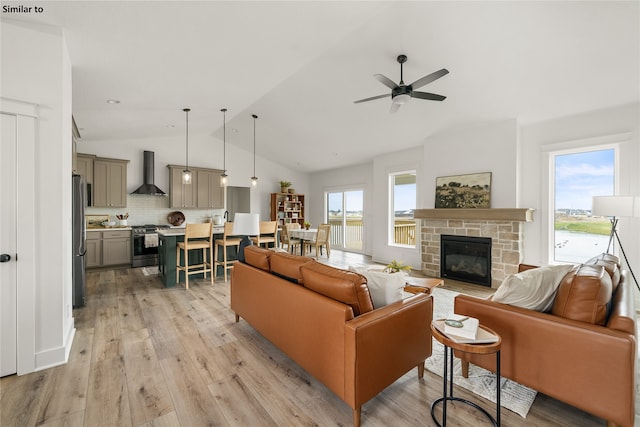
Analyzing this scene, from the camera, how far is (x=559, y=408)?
1788 millimetres

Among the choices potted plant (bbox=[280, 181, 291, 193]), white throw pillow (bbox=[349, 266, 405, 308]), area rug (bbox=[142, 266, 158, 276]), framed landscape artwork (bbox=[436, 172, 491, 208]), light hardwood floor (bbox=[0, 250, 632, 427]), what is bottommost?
light hardwood floor (bbox=[0, 250, 632, 427])

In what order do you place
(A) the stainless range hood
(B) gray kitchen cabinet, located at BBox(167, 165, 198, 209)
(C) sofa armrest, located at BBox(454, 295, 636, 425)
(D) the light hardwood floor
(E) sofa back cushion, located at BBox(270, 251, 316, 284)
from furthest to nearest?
(B) gray kitchen cabinet, located at BBox(167, 165, 198, 209) < (A) the stainless range hood < (E) sofa back cushion, located at BBox(270, 251, 316, 284) < (D) the light hardwood floor < (C) sofa armrest, located at BBox(454, 295, 636, 425)

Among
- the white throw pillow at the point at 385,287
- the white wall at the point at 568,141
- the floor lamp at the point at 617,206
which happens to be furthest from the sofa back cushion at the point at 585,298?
the white wall at the point at 568,141

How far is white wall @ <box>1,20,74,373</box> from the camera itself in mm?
2096

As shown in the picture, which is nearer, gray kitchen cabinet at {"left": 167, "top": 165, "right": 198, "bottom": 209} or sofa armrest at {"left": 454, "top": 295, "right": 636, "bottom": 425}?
sofa armrest at {"left": 454, "top": 295, "right": 636, "bottom": 425}

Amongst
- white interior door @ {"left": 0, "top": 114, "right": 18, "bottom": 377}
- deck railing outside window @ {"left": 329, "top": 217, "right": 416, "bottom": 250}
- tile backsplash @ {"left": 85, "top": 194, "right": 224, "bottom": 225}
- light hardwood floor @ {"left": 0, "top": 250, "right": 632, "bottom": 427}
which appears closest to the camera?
light hardwood floor @ {"left": 0, "top": 250, "right": 632, "bottom": 427}

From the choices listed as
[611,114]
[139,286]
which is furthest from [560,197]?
[139,286]

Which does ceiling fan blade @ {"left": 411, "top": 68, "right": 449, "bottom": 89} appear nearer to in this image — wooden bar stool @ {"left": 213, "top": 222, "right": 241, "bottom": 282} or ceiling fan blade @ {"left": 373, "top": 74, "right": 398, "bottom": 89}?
ceiling fan blade @ {"left": 373, "top": 74, "right": 398, "bottom": 89}

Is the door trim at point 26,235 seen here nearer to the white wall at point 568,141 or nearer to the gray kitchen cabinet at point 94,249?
the gray kitchen cabinet at point 94,249

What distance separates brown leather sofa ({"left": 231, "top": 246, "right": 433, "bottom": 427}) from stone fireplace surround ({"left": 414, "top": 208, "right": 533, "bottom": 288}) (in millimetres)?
3179

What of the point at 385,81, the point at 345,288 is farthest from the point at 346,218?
the point at 345,288

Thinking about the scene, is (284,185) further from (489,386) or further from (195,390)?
→ (489,386)

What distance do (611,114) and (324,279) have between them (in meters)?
4.71

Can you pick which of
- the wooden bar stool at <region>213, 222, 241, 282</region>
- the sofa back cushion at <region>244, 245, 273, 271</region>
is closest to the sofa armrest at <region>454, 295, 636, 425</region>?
the sofa back cushion at <region>244, 245, 273, 271</region>
